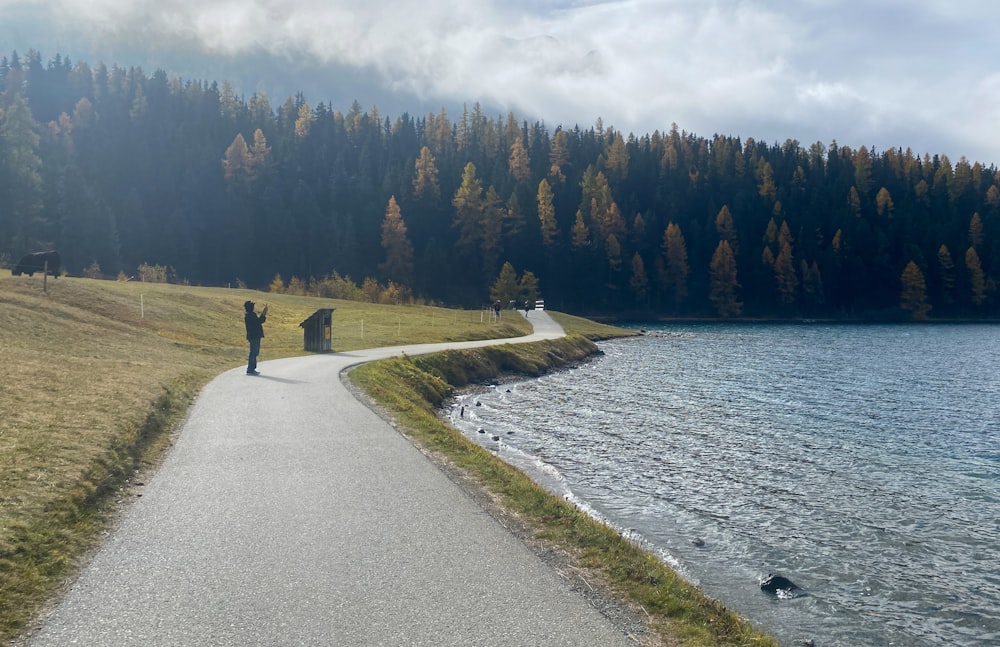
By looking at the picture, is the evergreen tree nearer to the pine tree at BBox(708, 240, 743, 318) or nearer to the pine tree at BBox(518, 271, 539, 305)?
the pine tree at BBox(518, 271, 539, 305)

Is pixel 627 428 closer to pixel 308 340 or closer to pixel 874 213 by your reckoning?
pixel 308 340

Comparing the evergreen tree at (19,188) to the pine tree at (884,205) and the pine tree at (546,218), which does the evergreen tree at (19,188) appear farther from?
the pine tree at (884,205)

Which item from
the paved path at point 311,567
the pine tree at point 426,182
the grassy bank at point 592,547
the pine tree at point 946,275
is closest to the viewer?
the paved path at point 311,567

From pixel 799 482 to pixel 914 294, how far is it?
142275mm

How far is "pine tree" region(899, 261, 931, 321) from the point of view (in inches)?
5468

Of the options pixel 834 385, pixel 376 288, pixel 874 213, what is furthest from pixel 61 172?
pixel 874 213

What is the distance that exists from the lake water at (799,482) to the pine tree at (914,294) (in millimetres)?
112798

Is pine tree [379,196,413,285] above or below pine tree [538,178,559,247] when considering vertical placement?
below

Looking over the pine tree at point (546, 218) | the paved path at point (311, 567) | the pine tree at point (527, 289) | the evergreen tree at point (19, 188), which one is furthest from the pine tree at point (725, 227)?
the paved path at point (311, 567)

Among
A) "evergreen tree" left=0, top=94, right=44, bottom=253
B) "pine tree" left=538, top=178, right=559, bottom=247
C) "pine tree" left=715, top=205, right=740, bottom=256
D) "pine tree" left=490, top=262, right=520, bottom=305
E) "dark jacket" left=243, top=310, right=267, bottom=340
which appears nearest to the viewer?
"dark jacket" left=243, top=310, right=267, bottom=340

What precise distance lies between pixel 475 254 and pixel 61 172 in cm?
6996

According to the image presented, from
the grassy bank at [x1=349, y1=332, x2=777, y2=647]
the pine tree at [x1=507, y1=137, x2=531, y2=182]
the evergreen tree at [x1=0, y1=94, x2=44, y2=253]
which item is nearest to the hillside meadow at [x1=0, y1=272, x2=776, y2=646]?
the grassy bank at [x1=349, y1=332, x2=777, y2=647]

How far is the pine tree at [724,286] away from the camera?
455ft

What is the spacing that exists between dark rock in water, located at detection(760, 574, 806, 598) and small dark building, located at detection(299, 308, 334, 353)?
99.2ft
